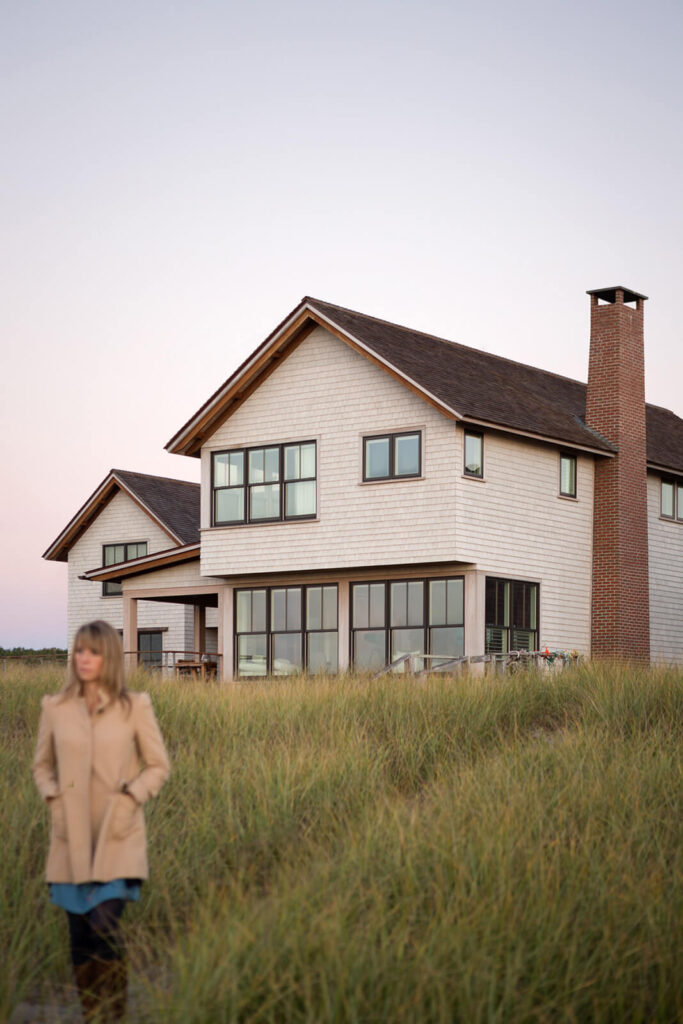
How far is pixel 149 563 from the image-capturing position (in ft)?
100

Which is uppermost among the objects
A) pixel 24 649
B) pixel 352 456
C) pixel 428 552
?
pixel 352 456

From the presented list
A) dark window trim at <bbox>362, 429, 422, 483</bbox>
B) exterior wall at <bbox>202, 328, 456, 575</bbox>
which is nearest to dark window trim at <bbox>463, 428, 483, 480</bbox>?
exterior wall at <bbox>202, 328, 456, 575</bbox>

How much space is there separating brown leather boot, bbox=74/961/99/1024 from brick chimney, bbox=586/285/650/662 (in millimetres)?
22283

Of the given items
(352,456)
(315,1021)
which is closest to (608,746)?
(315,1021)

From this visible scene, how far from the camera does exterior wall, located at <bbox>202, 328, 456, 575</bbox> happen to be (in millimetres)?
25312

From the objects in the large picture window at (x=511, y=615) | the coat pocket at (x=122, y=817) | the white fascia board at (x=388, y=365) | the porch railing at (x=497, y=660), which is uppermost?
the white fascia board at (x=388, y=365)

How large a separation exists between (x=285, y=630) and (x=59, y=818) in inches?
852

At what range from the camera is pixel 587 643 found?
93.7 feet

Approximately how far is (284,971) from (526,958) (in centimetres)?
128

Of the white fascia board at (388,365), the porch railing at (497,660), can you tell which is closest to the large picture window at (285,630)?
the porch railing at (497,660)

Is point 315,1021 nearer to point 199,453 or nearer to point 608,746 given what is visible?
point 608,746

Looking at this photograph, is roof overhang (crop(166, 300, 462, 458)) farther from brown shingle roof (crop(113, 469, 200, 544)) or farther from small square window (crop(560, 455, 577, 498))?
brown shingle roof (crop(113, 469, 200, 544))

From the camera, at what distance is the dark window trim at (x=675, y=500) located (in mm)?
30906

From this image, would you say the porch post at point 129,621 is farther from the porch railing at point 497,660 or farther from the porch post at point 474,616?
the porch post at point 474,616
